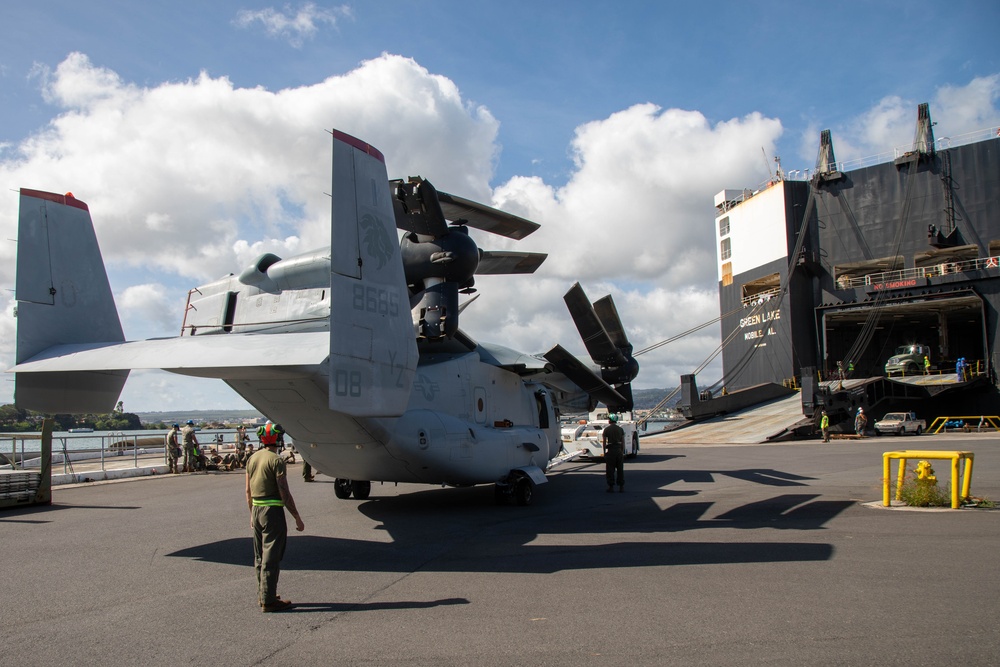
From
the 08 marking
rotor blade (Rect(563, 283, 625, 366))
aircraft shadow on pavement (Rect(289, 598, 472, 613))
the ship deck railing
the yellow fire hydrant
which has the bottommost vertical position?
aircraft shadow on pavement (Rect(289, 598, 472, 613))

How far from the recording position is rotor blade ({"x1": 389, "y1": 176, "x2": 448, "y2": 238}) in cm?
977

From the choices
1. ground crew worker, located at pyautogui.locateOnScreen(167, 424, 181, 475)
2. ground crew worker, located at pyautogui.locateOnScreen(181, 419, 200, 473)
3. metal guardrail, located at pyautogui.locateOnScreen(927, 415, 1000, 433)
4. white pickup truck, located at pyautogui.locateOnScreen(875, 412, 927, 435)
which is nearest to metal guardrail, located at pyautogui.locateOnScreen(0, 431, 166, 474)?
ground crew worker, located at pyautogui.locateOnScreen(167, 424, 181, 475)

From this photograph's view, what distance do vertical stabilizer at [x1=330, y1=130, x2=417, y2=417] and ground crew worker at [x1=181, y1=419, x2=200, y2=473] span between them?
52.0ft

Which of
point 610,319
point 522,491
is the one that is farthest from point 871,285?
point 522,491

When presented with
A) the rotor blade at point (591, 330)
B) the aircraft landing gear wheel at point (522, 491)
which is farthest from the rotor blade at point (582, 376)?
the aircraft landing gear wheel at point (522, 491)

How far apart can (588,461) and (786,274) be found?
2634cm

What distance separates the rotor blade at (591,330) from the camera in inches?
503

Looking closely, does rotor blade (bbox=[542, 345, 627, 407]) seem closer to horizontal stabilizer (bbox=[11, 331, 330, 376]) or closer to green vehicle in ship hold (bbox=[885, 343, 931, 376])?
horizontal stabilizer (bbox=[11, 331, 330, 376])

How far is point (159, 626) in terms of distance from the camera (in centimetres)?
534

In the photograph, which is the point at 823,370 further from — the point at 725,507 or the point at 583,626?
the point at 583,626

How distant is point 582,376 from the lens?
13.5 meters

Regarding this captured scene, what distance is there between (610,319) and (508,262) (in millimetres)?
3038

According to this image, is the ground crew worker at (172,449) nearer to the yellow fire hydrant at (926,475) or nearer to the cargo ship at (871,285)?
the yellow fire hydrant at (926,475)

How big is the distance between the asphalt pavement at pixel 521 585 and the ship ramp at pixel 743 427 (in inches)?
736
